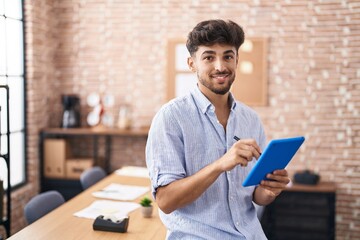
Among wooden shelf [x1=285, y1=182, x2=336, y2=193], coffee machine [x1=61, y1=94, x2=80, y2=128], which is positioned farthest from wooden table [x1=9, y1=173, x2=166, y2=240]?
coffee machine [x1=61, y1=94, x2=80, y2=128]

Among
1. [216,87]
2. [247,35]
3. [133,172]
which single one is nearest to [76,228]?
[216,87]

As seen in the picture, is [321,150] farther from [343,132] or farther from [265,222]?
[265,222]

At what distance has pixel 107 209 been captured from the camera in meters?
2.89

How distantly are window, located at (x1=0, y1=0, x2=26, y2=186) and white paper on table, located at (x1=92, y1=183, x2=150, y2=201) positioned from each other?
1.56 metres

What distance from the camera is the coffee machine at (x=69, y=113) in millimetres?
5234

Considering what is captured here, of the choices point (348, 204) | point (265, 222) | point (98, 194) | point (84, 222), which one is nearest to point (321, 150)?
point (348, 204)

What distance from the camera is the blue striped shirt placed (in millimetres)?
1809

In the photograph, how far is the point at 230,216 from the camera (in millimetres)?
1877

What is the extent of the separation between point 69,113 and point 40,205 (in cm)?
241

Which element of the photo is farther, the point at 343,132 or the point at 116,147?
the point at 116,147

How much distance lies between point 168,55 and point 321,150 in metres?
2.07

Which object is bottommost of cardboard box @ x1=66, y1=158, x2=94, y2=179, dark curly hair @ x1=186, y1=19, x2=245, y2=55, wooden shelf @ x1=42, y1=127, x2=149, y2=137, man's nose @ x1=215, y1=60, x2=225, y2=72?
cardboard box @ x1=66, y1=158, x2=94, y2=179

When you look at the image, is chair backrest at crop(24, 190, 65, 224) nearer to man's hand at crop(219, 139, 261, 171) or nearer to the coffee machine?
man's hand at crop(219, 139, 261, 171)

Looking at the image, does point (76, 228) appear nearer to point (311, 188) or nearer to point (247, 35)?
point (311, 188)
